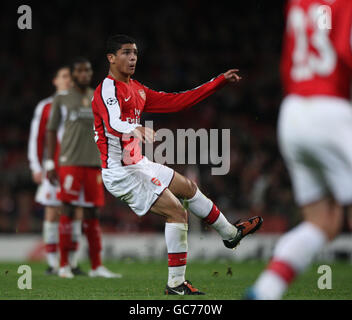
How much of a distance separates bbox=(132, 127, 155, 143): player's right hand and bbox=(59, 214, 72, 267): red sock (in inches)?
137

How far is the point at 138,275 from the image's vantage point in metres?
8.48

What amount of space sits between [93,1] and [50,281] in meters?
14.1

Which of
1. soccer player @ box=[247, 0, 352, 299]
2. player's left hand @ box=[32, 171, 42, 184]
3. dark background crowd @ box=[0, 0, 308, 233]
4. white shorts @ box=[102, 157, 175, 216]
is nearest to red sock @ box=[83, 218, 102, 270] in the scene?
player's left hand @ box=[32, 171, 42, 184]

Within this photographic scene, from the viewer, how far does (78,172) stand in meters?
8.41

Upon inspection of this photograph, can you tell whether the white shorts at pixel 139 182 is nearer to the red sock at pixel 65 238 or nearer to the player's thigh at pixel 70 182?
the player's thigh at pixel 70 182

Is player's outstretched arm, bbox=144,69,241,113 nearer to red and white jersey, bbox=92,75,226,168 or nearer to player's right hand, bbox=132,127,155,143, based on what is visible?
red and white jersey, bbox=92,75,226,168

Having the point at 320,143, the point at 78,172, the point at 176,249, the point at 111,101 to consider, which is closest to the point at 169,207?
the point at 176,249

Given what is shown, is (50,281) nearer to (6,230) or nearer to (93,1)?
(6,230)

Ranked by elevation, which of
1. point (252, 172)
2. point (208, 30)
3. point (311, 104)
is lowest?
point (252, 172)

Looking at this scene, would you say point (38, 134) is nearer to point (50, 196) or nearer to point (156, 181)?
point (50, 196)

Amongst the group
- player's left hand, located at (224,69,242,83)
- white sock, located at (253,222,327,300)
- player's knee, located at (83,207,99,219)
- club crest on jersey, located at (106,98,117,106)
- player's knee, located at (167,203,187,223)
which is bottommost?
player's knee, located at (83,207,99,219)

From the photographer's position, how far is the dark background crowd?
13711mm

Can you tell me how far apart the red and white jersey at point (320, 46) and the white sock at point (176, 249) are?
247 cm
